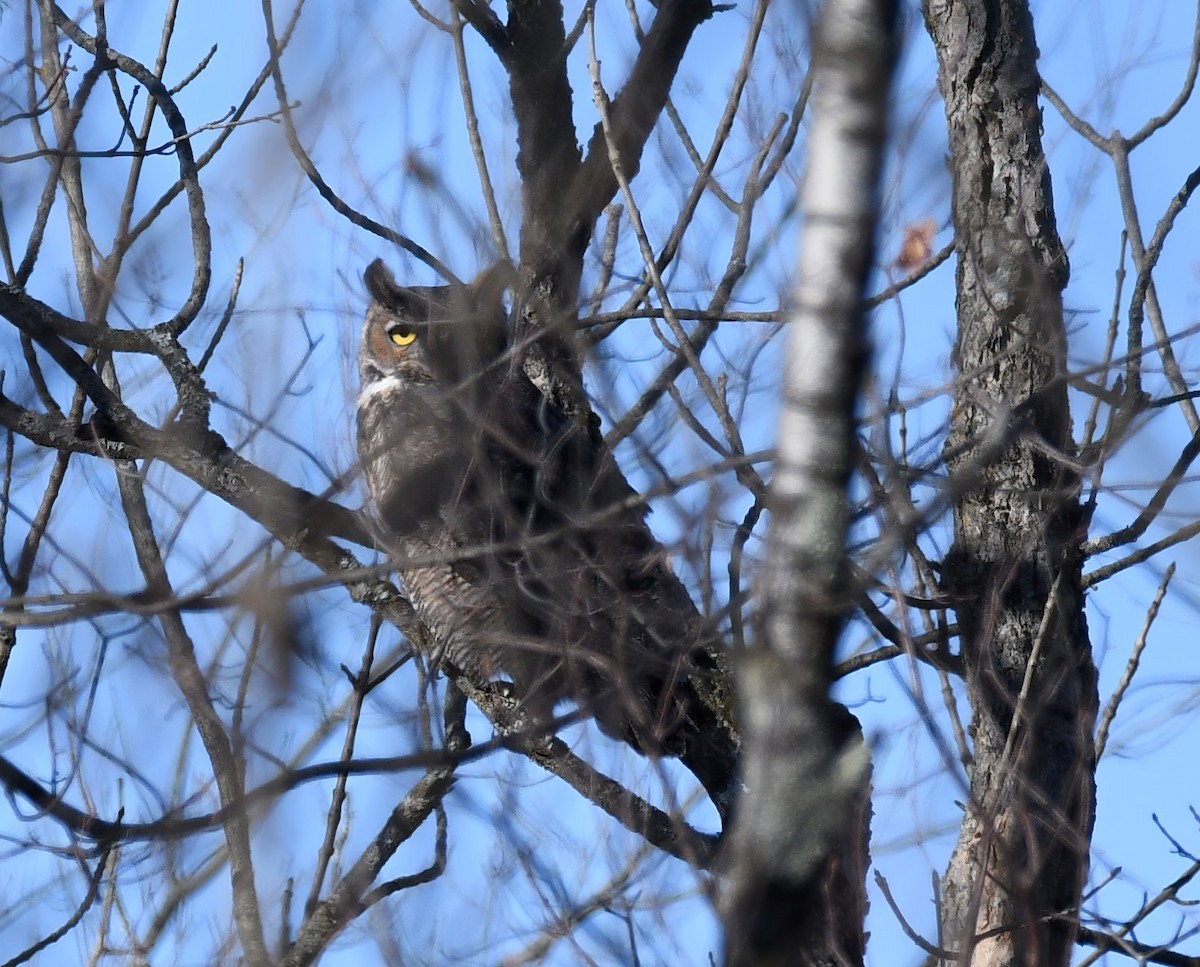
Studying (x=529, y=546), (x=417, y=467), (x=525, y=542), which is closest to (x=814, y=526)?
(x=525, y=542)

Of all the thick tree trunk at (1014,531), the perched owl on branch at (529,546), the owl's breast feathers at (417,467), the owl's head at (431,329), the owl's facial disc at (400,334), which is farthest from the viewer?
Answer: the owl's facial disc at (400,334)

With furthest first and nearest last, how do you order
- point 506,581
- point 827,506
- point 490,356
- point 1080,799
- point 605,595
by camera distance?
point 490,356 → point 1080,799 → point 506,581 → point 605,595 → point 827,506

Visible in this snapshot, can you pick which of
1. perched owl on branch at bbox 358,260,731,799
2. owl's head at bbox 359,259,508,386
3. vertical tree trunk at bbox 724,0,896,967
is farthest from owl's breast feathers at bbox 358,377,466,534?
vertical tree trunk at bbox 724,0,896,967

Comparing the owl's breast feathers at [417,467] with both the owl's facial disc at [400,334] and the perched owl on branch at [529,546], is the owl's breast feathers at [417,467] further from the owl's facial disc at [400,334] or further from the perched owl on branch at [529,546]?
the owl's facial disc at [400,334]

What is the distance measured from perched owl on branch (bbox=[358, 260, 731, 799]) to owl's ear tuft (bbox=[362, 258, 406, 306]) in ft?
2.63

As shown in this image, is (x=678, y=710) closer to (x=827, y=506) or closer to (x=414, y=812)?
(x=414, y=812)

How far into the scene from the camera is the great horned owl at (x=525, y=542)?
2498mm

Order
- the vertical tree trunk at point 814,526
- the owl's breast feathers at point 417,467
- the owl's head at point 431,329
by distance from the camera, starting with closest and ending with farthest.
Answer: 1. the vertical tree trunk at point 814,526
2. the owl's breast feathers at point 417,467
3. the owl's head at point 431,329

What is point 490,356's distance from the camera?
10.5 ft

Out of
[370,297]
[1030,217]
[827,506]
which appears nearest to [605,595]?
[827,506]

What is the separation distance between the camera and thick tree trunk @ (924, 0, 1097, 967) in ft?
9.25

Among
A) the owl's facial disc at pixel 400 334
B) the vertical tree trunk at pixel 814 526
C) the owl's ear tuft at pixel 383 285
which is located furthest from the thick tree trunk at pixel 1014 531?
the owl's facial disc at pixel 400 334

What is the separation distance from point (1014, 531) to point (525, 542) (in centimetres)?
161

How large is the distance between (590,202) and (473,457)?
2.30ft
